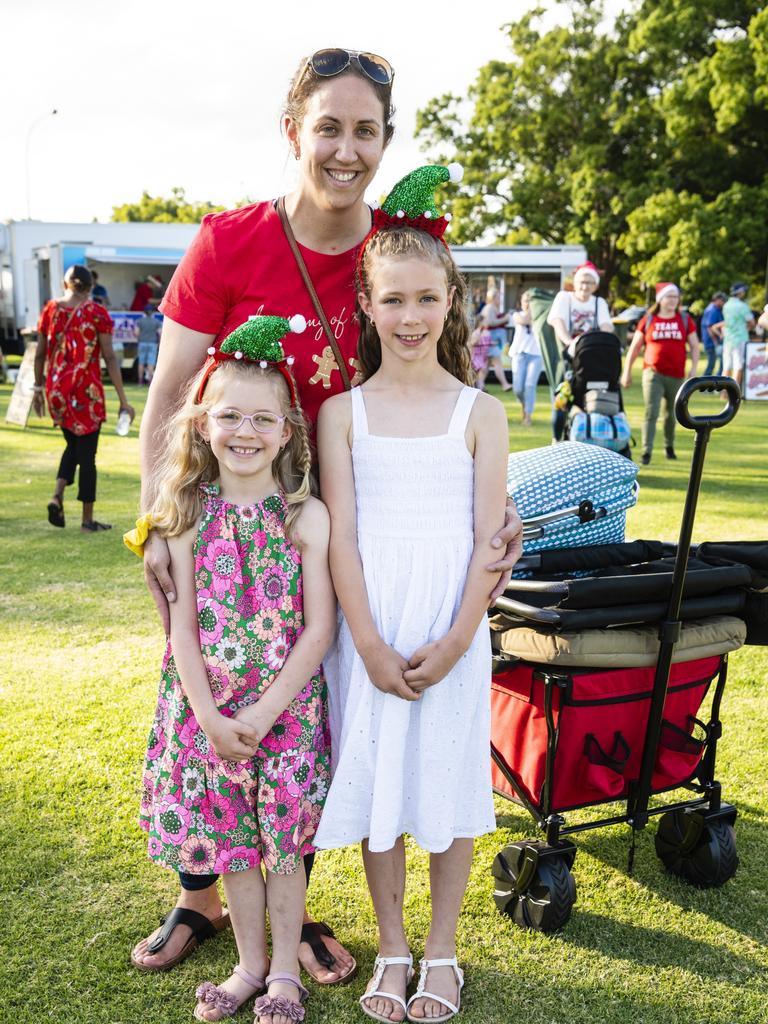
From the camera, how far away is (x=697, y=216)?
24984 mm

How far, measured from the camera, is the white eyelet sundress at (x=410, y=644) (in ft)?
7.10

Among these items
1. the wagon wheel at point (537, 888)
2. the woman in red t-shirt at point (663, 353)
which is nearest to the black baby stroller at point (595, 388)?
the woman in red t-shirt at point (663, 353)

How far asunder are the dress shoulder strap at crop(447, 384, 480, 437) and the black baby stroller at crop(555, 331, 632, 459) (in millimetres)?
4896

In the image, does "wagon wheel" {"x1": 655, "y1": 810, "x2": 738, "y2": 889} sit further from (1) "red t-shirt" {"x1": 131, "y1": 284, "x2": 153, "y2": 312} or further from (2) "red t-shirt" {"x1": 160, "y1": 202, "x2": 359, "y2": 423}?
(1) "red t-shirt" {"x1": 131, "y1": 284, "x2": 153, "y2": 312}

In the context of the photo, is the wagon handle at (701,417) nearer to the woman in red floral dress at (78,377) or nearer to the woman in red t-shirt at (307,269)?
the woman in red t-shirt at (307,269)

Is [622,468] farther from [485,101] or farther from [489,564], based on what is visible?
[485,101]

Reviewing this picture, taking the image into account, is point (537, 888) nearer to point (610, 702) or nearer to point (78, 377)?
point (610, 702)

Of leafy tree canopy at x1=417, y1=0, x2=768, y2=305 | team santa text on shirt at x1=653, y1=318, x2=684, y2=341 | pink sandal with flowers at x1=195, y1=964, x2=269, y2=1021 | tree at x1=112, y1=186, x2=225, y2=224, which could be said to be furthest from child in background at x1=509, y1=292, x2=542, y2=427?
tree at x1=112, y1=186, x2=225, y2=224

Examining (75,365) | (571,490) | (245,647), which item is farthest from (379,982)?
(75,365)

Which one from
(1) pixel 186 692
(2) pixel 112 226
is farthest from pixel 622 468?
(2) pixel 112 226

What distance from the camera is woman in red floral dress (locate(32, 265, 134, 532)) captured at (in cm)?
672

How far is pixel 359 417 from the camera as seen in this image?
2.20 metres

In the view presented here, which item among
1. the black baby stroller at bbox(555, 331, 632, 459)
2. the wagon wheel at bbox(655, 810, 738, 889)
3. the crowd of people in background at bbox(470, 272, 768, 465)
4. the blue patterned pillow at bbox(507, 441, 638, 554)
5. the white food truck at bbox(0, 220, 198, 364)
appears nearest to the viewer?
the wagon wheel at bbox(655, 810, 738, 889)

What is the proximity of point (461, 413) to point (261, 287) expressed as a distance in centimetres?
56
